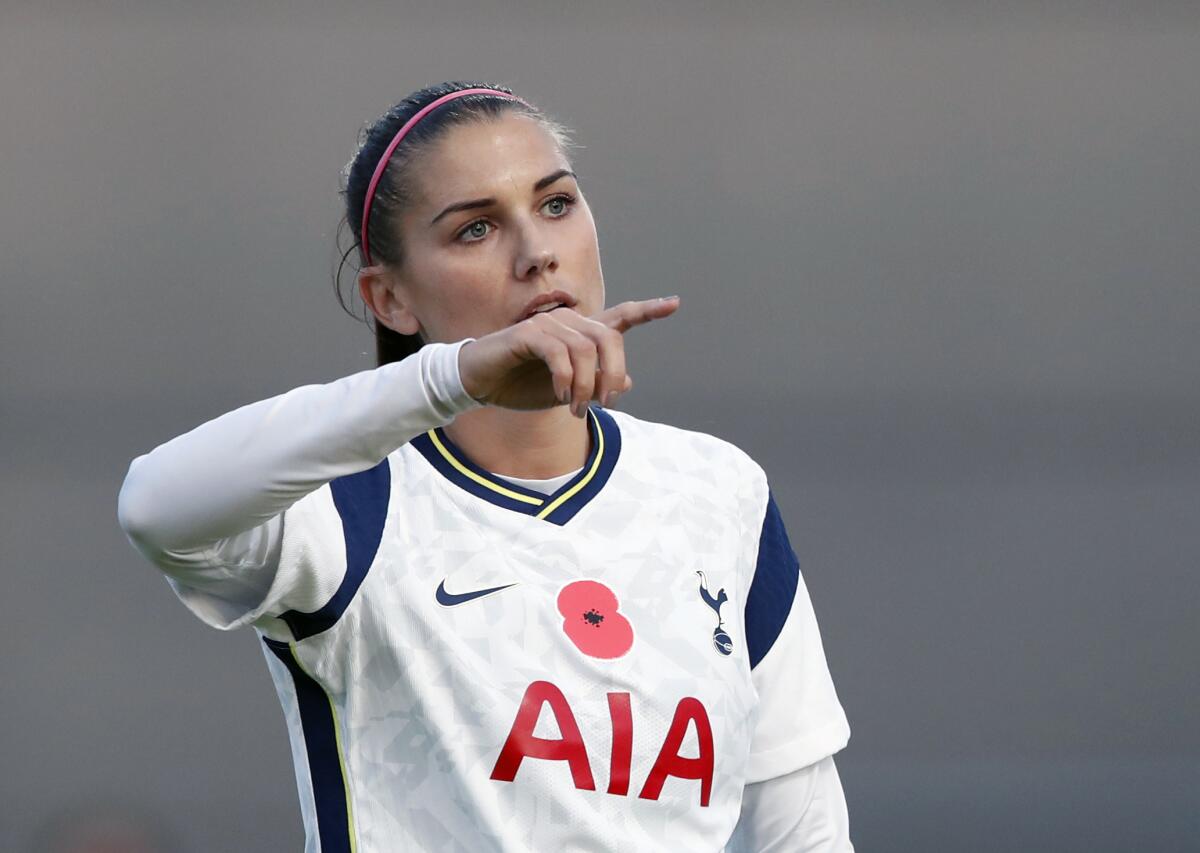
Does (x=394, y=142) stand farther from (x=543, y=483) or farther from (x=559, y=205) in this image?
(x=543, y=483)

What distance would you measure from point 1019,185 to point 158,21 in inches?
70.9

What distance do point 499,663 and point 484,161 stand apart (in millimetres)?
482

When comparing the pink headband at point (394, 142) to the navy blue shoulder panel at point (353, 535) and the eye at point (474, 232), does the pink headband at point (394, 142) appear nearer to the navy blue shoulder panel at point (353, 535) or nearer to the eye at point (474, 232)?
the eye at point (474, 232)

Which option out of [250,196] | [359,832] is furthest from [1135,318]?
[359,832]

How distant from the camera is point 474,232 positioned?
1.41 metres

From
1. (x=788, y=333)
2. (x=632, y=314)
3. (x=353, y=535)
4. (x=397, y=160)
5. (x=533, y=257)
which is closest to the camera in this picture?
(x=632, y=314)

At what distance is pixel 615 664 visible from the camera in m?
1.32

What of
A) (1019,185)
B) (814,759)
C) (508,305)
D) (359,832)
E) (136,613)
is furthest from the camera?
(1019,185)

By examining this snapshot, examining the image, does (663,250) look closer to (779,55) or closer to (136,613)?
(779,55)

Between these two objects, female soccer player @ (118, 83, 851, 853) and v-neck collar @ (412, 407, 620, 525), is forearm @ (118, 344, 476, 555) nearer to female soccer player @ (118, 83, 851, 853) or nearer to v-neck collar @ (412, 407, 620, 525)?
female soccer player @ (118, 83, 851, 853)

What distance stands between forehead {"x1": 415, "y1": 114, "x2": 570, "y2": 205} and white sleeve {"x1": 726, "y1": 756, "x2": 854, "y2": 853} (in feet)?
2.14

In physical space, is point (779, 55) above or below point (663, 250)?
above

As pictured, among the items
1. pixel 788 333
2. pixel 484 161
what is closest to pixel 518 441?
pixel 484 161

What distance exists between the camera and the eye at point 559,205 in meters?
1.44
